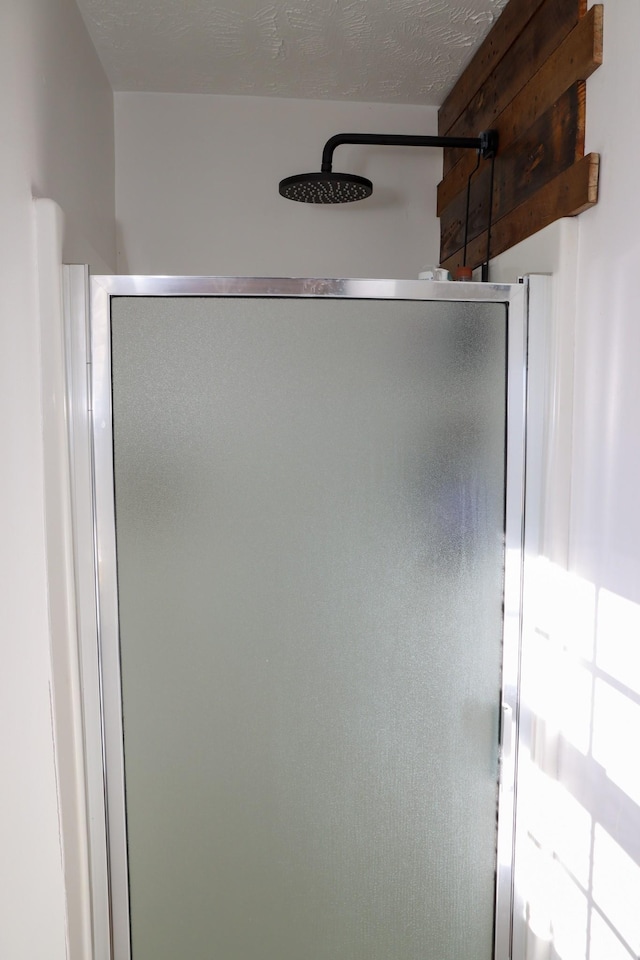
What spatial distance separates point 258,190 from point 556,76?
3.18 feet

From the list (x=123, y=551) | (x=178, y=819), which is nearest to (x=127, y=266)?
(x=123, y=551)

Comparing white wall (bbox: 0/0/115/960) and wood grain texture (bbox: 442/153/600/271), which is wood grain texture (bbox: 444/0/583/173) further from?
white wall (bbox: 0/0/115/960)

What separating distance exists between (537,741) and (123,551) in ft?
2.97

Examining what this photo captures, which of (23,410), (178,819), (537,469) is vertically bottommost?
(178,819)

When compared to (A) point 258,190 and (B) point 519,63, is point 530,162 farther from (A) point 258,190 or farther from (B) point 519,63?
(A) point 258,190

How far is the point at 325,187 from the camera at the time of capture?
1.71 metres

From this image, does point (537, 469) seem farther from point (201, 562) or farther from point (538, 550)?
point (201, 562)

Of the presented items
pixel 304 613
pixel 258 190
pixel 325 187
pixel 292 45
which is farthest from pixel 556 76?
pixel 304 613

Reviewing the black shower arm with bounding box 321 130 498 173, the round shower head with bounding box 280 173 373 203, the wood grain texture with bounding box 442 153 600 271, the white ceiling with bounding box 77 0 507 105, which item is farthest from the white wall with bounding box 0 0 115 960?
the wood grain texture with bounding box 442 153 600 271

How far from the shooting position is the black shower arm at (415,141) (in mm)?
1762

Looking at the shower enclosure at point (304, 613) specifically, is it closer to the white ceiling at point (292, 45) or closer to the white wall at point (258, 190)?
the white ceiling at point (292, 45)

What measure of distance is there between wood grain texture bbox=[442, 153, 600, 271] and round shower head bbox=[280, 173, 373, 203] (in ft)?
1.07

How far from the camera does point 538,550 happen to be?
4.93 ft

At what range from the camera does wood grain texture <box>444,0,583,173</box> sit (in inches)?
55.6
